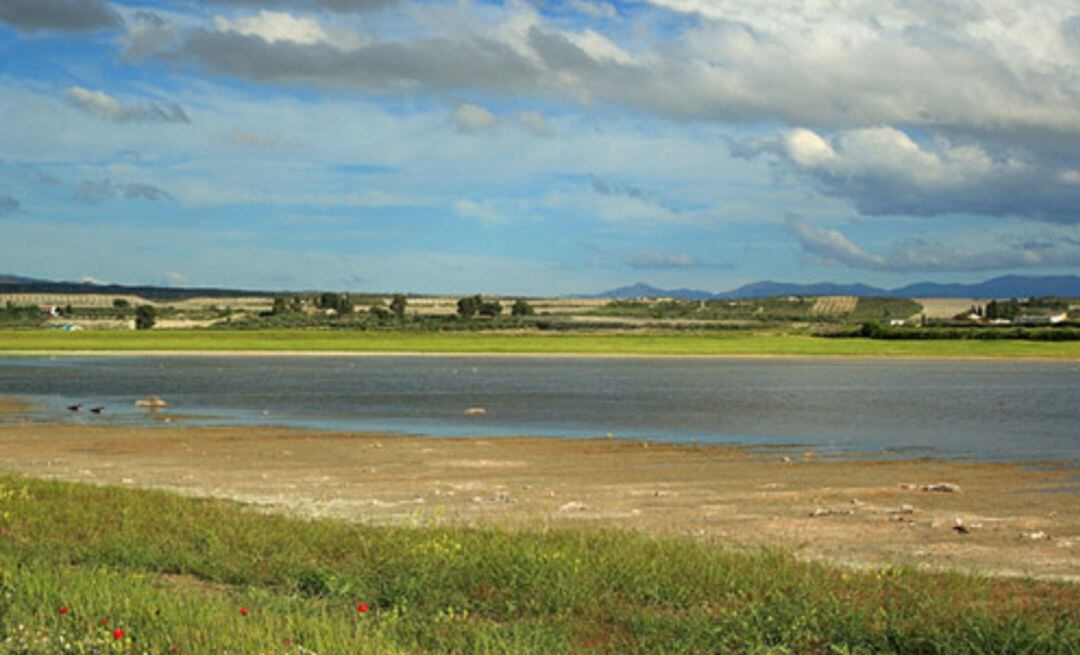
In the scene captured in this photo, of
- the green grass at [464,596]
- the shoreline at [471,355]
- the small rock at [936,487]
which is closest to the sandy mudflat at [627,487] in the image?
the small rock at [936,487]

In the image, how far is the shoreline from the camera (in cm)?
11250

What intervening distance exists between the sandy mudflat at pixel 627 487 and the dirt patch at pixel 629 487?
0.05 metres

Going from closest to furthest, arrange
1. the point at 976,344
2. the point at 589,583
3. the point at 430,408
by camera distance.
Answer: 1. the point at 589,583
2. the point at 430,408
3. the point at 976,344

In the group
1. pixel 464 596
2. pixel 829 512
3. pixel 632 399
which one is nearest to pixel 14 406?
pixel 632 399

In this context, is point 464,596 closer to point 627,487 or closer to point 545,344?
point 627,487

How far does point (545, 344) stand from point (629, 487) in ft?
359

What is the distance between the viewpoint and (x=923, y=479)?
90.4 feet

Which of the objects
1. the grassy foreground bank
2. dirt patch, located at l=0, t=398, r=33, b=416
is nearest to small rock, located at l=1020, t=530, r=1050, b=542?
dirt patch, located at l=0, t=398, r=33, b=416

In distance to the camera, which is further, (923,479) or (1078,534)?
(923,479)

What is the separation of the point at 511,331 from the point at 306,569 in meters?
156

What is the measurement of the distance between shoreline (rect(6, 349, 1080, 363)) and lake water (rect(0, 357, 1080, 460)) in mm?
12590

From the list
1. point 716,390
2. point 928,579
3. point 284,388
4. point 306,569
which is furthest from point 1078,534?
point 284,388

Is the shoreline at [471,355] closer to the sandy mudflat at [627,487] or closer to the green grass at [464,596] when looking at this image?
the sandy mudflat at [627,487]

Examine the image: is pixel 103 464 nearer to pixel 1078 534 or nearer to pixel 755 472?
pixel 755 472
